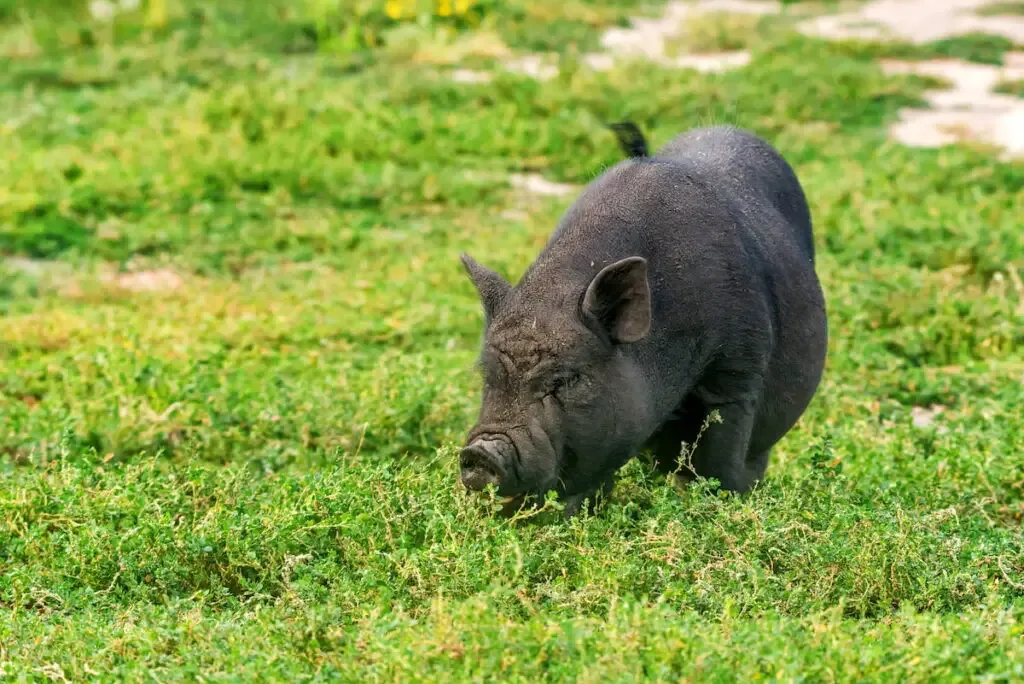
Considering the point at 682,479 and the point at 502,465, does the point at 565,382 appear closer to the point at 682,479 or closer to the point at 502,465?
the point at 502,465

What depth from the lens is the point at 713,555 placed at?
5.00 m

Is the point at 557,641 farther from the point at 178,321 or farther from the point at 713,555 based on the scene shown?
the point at 178,321

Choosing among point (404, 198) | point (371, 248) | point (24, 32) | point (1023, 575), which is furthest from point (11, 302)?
point (24, 32)

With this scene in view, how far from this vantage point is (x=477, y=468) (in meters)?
4.90

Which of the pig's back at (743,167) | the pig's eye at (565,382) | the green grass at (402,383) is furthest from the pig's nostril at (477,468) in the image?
the pig's back at (743,167)

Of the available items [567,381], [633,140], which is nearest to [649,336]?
[567,381]

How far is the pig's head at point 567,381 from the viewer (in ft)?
16.4

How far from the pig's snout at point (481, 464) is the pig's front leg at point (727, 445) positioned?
1058 mm

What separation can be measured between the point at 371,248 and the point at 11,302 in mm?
2375

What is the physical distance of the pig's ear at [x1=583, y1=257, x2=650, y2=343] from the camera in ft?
16.6

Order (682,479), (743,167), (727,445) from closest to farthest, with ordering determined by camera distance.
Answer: (727,445) < (682,479) < (743,167)

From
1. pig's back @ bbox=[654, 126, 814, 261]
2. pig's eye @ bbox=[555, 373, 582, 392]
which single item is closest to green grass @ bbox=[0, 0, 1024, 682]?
pig's eye @ bbox=[555, 373, 582, 392]

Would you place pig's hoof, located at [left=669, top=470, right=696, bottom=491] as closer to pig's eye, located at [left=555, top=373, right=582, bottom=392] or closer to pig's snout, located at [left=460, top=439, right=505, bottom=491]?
pig's eye, located at [left=555, top=373, right=582, bottom=392]

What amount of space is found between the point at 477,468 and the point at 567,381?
17.2 inches
